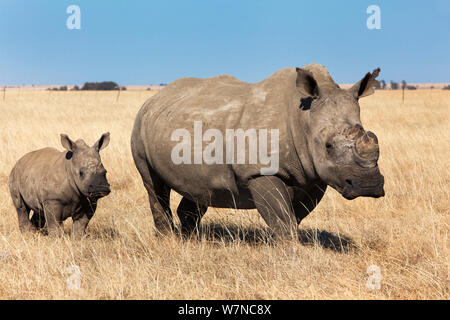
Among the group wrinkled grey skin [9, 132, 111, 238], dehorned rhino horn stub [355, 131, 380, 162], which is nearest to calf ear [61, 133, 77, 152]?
wrinkled grey skin [9, 132, 111, 238]

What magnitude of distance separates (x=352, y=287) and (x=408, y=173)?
5837mm

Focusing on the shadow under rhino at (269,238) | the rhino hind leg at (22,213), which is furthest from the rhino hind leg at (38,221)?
the shadow under rhino at (269,238)

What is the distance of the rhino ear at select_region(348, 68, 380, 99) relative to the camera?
4.39 m

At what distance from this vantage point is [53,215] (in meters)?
5.85

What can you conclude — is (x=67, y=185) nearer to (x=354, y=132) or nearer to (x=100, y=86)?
(x=354, y=132)

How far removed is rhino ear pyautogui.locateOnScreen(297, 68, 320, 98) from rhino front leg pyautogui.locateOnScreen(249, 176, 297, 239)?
81cm

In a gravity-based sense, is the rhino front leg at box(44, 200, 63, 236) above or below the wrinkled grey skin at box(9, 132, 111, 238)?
below

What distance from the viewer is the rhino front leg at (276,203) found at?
451cm

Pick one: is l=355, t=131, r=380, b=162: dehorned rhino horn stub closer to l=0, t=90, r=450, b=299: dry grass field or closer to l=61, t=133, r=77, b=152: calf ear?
l=0, t=90, r=450, b=299: dry grass field

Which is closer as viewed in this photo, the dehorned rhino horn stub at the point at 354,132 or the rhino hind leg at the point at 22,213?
the dehorned rhino horn stub at the point at 354,132

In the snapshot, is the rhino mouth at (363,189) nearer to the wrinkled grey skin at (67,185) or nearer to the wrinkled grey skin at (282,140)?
Answer: the wrinkled grey skin at (282,140)

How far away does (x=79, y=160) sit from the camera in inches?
232
